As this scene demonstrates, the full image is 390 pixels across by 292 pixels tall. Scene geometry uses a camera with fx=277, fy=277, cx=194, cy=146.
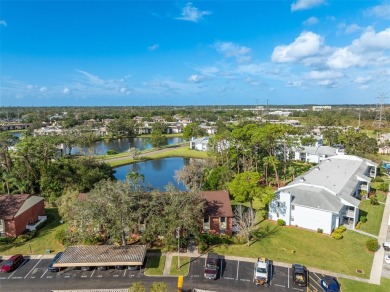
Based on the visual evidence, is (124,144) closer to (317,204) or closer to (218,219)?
(218,219)

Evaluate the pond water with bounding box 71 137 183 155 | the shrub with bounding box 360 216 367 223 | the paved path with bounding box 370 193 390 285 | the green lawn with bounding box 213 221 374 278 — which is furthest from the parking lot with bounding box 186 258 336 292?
the pond water with bounding box 71 137 183 155

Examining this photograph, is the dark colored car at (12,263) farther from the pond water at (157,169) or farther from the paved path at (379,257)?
the paved path at (379,257)

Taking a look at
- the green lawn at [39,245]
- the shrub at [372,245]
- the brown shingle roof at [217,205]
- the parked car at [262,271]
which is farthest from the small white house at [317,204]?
the green lawn at [39,245]

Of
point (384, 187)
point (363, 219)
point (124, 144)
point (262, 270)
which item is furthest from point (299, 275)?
point (124, 144)

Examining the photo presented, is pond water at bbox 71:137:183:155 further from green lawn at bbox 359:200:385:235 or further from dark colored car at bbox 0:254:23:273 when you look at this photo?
dark colored car at bbox 0:254:23:273

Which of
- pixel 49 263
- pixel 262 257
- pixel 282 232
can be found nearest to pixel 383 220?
pixel 282 232

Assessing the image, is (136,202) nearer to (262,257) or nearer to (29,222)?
(262,257)
